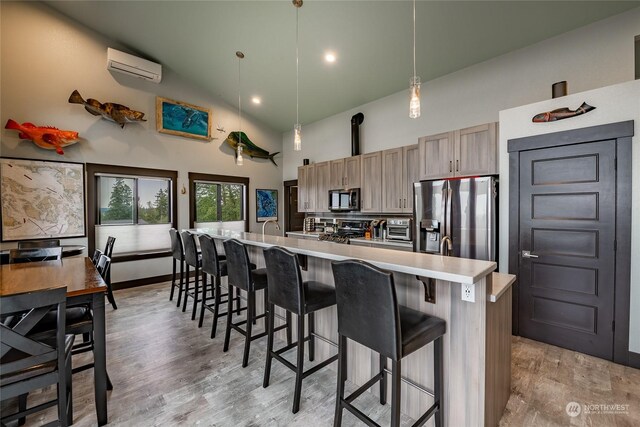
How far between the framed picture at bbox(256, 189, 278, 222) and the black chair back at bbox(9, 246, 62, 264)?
3934 millimetres

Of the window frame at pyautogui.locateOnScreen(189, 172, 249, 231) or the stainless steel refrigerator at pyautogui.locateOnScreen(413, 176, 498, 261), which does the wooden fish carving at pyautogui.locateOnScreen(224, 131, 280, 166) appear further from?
the stainless steel refrigerator at pyautogui.locateOnScreen(413, 176, 498, 261)

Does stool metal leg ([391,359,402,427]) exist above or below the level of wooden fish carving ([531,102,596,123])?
below

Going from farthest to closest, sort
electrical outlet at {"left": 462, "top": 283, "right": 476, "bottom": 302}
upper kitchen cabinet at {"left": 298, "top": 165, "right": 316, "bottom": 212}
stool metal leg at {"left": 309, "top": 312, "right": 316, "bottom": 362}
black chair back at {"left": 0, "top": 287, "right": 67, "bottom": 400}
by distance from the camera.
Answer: upper kitchen cabinet at {"left": 298, "top": 165, "right": 316, "bottom": 212} → stool metal leg at {"left": 309, "top": 312, "right": 316, "bottom": 362} → electrical outlet at {"left": 462, "top": 283, "right": 476, "bottom": 302} → black chair back at {"left": 0, "top": 287, "right": 67, "bottom": 400}

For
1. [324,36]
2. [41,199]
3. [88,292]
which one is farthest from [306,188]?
[88,292]

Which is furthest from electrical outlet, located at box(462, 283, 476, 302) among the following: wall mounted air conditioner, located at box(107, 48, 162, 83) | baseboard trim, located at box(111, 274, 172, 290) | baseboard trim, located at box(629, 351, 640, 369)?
wall mounted air conditioner, located at box(107, 48, 162, 83)

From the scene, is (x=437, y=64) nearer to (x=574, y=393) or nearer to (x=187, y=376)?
(x=574, y=393)

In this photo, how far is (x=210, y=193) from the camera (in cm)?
596

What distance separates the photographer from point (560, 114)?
8.60 ft

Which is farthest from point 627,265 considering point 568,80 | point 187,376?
point 187,376

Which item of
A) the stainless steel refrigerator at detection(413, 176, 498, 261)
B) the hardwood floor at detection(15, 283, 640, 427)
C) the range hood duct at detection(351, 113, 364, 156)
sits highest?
the range hood duct at detection(351, 113, 364, 156)

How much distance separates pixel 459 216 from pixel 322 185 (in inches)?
121

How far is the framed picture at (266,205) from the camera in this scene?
6.69m

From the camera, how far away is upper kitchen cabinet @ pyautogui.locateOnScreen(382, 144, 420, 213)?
13.8 feet

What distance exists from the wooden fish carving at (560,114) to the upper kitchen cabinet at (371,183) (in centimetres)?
226
